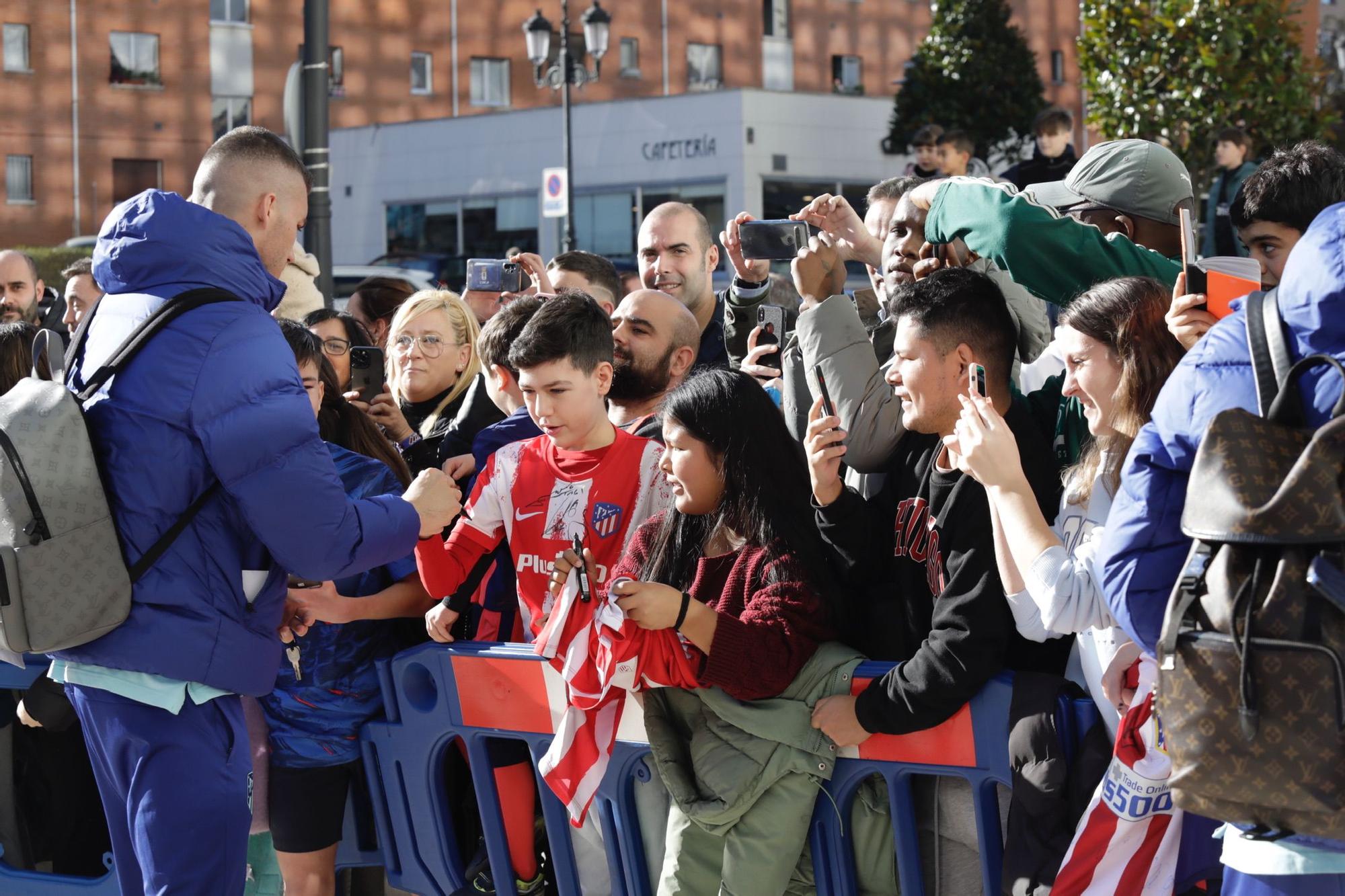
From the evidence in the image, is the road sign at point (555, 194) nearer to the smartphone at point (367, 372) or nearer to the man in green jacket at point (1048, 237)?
the smartphone at point (367, 372)

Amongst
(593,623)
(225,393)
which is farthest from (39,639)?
(593,623)

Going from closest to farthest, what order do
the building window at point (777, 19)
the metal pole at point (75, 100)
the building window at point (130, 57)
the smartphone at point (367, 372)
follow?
1. the smartphone at point (367, 372)
2. the metal pole at point (75, 100)
3. the building window at point (130, 57)
4. the building window at point (777, 19)

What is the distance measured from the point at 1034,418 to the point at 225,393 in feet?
6.45

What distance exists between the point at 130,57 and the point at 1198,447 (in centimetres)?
3752

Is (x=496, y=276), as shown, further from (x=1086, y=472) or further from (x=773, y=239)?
(x=1086, y=472)

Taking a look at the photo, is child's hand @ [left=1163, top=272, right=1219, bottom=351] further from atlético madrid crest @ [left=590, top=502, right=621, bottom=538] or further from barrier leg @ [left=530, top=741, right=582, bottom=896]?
barrier leg @ [left=530, top=741, right=582, bottom=896]

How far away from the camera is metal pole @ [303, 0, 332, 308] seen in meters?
7.99

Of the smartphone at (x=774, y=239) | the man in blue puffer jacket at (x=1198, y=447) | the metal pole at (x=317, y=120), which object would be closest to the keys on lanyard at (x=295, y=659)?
the smartphone at (x=774, y=239)

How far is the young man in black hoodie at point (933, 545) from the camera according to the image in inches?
126

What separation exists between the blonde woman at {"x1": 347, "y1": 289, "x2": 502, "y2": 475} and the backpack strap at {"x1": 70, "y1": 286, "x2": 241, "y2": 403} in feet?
5.81

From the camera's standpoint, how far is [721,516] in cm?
363

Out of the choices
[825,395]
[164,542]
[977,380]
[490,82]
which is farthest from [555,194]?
[490,82]

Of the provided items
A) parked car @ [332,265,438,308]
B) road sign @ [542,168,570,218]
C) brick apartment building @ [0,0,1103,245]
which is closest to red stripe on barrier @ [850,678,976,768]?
parked car @ [332,265,438,308]

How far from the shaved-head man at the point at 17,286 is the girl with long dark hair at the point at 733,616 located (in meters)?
5.75
